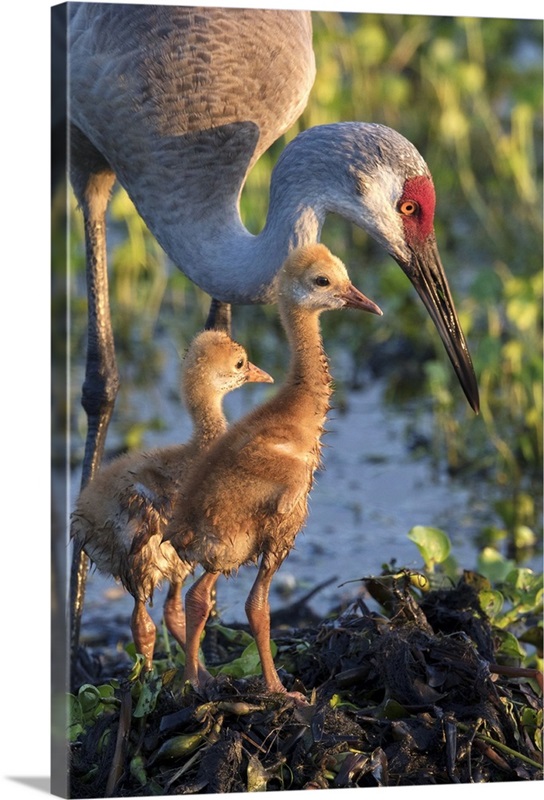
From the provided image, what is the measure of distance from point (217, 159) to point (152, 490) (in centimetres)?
97

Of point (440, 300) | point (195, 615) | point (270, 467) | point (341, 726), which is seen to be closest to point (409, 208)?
point (440, 300)

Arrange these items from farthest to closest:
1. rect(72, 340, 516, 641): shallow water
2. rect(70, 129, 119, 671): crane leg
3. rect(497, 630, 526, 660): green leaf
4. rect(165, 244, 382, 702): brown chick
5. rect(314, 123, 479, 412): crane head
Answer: rect(72, 340, 516, 641): shallow water → rect(70, 129, 119, 671): crane leg → rect(497, 630, 526, 660): green leaf → rect(314, 123, 479, 412): crane head → rect(165, 244, 382, 702): brown chick

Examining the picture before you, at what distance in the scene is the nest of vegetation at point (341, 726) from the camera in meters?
3.46

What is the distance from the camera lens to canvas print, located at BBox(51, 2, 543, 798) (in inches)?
135

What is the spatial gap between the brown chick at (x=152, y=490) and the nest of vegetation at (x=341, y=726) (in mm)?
240

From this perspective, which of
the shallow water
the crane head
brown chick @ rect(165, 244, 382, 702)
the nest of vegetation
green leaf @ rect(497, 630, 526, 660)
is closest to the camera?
brown chick @ rect(165, 244, 382, 702)

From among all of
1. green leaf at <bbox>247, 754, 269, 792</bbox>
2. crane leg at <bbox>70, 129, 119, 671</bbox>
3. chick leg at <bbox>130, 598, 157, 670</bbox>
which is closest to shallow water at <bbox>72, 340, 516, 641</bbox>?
crane leg at <bbox>70, 129, 119, 671</bbox>

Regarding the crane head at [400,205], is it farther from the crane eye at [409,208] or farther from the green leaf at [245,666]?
the green leaf at [245,666]

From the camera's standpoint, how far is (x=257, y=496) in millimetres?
3355

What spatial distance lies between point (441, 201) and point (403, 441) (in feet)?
5.44

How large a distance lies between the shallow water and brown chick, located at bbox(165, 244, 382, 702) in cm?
94

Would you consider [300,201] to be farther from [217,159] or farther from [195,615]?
[195,615]

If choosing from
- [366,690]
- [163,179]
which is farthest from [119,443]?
[366,690]

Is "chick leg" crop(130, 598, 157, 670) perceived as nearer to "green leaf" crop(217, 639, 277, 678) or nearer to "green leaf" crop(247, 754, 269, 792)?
"green leaf" crop(217, 639, 277, 678)
